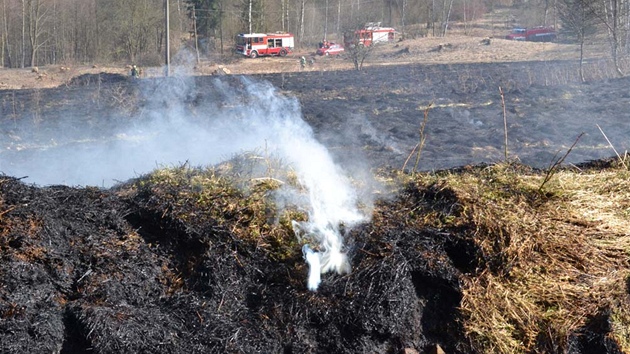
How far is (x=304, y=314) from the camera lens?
412 centimetres

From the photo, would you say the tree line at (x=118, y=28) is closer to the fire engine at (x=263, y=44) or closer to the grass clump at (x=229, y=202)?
the fire engine at (x=263, y=44)

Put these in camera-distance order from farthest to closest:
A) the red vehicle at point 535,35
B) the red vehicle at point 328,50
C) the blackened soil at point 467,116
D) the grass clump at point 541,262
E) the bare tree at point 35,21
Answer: the red vehicle at point 535,35
the red vehicle at point 328,50
the bare tree at point 35,21
the blackened soil at point 467,116
the grass clump at point 541,262

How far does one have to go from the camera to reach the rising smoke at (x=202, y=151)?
496cm

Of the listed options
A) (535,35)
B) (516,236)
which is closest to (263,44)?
(535,35)

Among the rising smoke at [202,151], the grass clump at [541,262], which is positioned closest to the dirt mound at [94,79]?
the rising smoke at [202,151]

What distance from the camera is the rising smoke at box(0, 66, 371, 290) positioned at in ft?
16.3

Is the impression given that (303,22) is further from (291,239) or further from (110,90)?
(291,239)

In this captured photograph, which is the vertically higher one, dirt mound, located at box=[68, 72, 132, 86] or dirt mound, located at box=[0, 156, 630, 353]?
dirt mound, located at box=[68, 72, 132, 86]

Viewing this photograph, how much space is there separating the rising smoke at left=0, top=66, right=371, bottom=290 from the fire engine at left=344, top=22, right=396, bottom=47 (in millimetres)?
13510

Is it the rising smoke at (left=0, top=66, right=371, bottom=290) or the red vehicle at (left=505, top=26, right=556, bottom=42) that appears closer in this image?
Answer: the rising smoke at (left=0, top=66, right=371, bottom=290)

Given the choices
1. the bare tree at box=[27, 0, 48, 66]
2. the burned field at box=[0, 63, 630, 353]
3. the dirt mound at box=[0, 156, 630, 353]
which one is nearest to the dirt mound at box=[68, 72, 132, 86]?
the bare tree at box=[27, 0, 48, 66]

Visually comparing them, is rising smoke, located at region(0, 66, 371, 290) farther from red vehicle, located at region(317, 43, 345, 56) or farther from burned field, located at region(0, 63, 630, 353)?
red vehicle, located at region(317, 43, 345, 56)

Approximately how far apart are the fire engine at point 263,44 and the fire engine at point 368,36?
18.3 ft

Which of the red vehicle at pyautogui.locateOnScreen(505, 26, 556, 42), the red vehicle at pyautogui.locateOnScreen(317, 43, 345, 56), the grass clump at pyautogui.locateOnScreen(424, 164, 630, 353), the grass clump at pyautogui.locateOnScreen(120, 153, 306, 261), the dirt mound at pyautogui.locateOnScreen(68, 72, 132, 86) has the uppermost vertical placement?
the red vehicle at pyautogui.locateOnScreen(505, 26, 556, 42)
